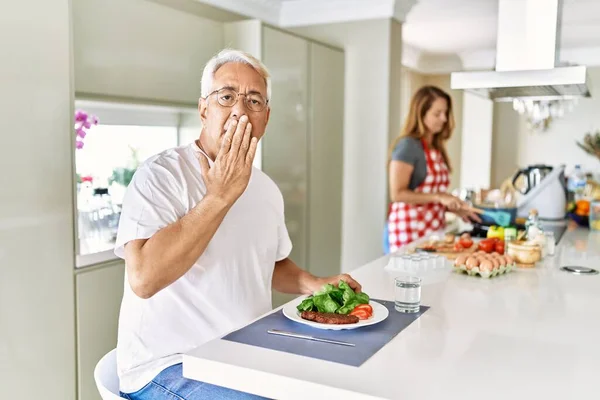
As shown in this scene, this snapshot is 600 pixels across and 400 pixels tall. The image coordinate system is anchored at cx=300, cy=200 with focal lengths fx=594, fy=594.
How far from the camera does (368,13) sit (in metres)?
4.05

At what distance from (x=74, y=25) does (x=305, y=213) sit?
183 centimetres

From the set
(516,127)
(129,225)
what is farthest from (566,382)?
(516,127)

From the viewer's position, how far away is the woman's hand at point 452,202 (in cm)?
278

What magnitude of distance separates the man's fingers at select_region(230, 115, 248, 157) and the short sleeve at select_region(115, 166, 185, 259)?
0.22 meters

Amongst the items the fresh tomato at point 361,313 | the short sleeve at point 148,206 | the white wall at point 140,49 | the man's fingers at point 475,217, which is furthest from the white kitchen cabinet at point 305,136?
the fresh tomato at point 361,313

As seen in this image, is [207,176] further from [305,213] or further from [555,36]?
[305,213]

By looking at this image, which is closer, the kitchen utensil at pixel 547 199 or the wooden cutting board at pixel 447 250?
the wooden cutting board at pixel 447 250

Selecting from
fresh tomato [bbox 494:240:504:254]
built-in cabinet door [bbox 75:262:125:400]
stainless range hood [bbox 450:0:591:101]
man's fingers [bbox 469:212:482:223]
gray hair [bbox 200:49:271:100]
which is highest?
stainless range hood [bbox 450:0:591:101]

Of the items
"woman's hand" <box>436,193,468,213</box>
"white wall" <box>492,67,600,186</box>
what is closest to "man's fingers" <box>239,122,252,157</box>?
"woman's hand" <box>436,193,468,213</box>

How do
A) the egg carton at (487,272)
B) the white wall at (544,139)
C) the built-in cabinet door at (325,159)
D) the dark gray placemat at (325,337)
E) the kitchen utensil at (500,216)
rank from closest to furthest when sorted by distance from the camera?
the dark gray placemat at (325,337), the egg carton at (487,272), the kitchen utensil at (500,216), the built-in cabinet door at (325,159), the white wall at (544,139)

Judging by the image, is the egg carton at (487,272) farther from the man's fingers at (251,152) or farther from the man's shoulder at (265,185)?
the man's fingers at (251,152)

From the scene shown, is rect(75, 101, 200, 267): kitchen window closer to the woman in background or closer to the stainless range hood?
the woman in background

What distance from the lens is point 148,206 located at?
1408 millimetres

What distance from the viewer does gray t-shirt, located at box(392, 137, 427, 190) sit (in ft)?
9.70
